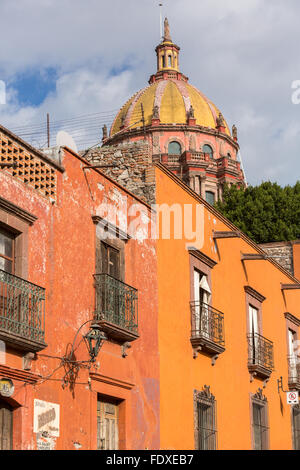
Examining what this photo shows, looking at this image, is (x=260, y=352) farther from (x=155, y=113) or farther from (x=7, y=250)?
(x=155, y=113)

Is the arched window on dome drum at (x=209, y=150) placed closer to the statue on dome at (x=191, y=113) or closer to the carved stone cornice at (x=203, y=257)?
the statue on dome at (x=191, y=113)

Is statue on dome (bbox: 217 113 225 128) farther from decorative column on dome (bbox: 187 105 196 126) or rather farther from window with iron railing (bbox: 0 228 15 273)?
window with iron railing (bbox: 0 228 15 273)

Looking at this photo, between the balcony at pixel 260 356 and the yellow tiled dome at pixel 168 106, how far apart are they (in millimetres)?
42726

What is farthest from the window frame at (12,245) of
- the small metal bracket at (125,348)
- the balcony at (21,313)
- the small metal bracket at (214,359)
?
the small metal bracket at (214,359)

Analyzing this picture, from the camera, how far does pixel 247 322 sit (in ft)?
64.2

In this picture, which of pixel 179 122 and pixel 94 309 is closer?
pixel 94 309

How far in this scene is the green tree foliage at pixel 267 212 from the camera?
40.2 m

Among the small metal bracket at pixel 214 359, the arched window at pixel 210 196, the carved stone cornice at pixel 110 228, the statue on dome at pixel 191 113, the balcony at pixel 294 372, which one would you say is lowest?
the small metal bracket at pixel 214 359

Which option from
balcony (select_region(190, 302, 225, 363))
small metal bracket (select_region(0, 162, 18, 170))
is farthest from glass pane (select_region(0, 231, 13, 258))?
balcony (select_region(190, 302, 225, 363))

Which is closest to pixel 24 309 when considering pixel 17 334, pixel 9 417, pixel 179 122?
pixel 17 334
